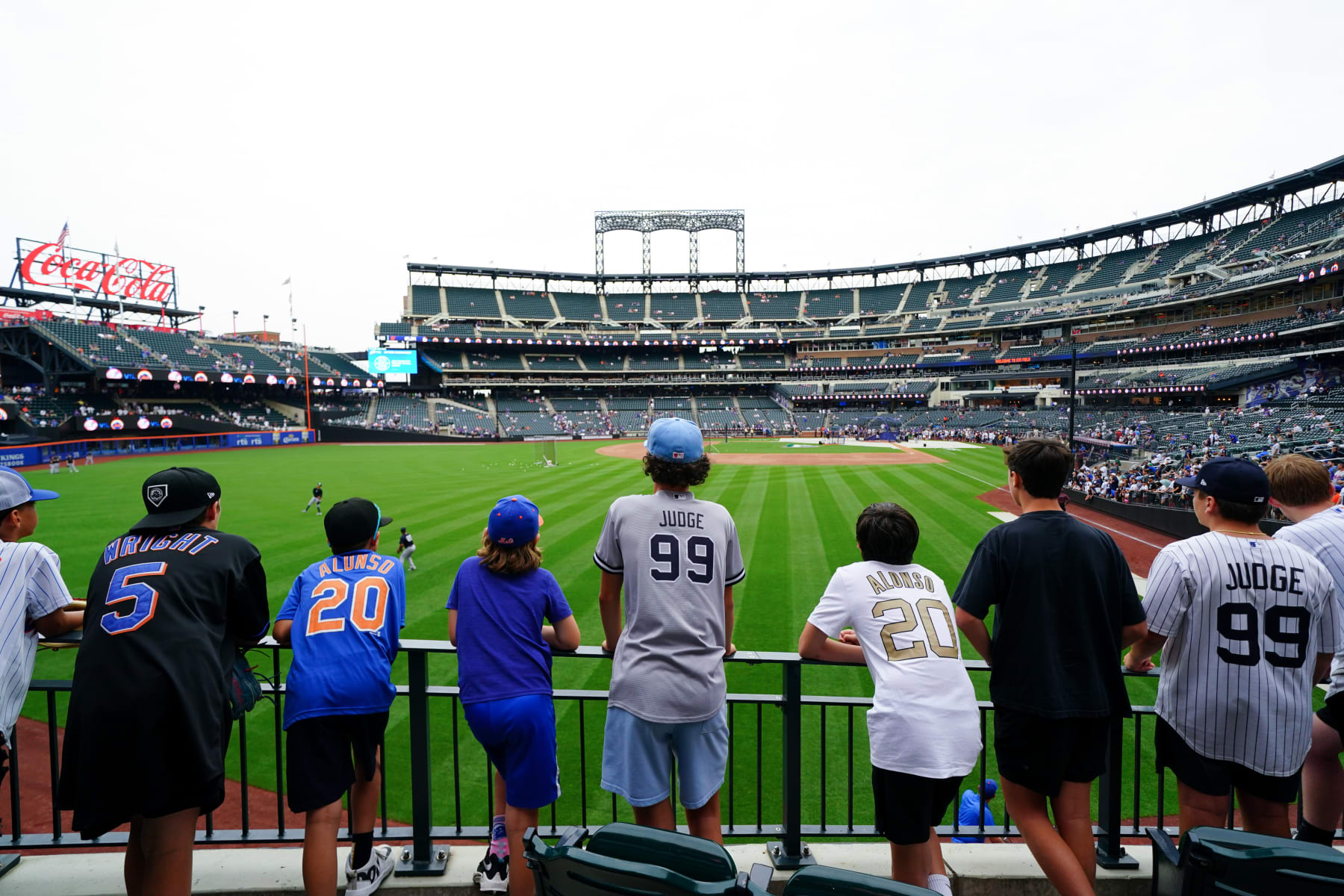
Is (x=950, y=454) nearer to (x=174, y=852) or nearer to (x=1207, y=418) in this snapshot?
(x=1207, y=418)

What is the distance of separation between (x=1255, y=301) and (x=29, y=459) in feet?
282

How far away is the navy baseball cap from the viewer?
3043mm

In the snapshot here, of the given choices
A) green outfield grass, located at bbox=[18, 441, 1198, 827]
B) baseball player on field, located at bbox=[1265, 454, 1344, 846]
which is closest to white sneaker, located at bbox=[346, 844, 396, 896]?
green outfield grass, located at bbox=[18, 441, 1198, 827]

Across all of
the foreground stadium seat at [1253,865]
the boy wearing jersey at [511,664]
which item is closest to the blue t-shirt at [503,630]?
the boy wearing jersey at [511,664]

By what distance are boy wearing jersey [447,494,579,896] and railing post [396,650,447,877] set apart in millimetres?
363

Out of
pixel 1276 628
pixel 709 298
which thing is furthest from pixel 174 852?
pixel 709 298

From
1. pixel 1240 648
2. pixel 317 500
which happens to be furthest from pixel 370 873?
pixel 317 500

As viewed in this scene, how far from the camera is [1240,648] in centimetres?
295

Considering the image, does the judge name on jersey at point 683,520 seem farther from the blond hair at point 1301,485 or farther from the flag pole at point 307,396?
the flag pole at point 307,396

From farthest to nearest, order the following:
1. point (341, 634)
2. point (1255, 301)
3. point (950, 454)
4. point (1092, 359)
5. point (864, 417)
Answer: point (864, 417), point (1092, 359), point (1255, 301), point (950, 454), point (341, 634)

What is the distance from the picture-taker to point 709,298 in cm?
9400

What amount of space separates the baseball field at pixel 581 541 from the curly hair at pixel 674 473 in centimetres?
225

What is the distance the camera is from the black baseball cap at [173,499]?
2891 millimetres

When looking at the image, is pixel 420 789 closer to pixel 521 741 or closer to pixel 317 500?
pixel 521 741
